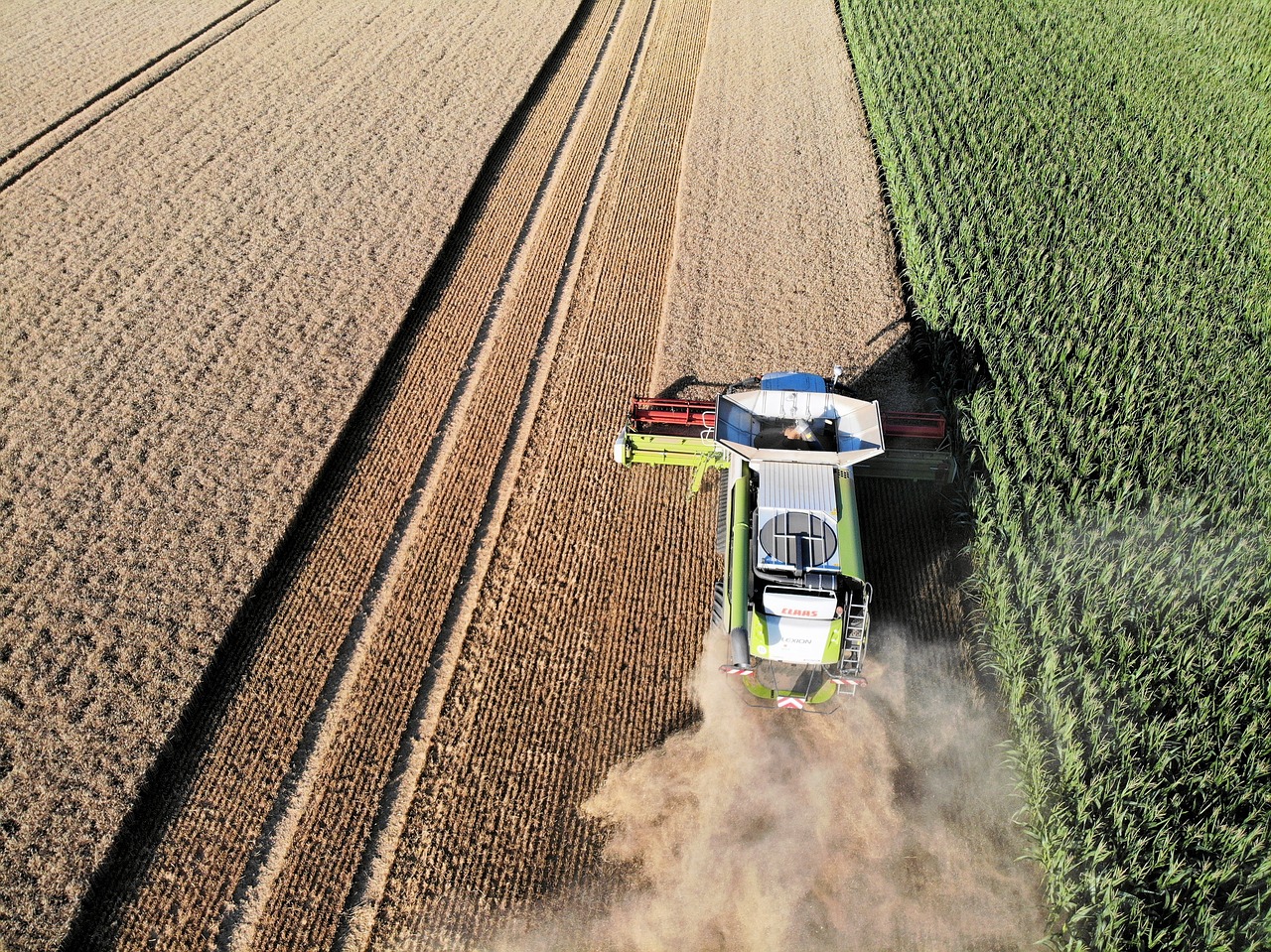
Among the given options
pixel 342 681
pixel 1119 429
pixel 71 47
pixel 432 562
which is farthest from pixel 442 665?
pixel 71 47

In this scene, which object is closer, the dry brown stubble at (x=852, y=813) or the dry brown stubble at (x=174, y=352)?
the dry brown stubble at (x=852, y=813)

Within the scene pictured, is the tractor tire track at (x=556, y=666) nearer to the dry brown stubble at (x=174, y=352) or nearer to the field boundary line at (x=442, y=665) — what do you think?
the field boundary line at (x=442, y=665)

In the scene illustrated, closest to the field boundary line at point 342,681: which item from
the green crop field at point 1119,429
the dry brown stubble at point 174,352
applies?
the dry brown stubble at point 174,352

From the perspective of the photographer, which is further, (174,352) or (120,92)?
(120,92)

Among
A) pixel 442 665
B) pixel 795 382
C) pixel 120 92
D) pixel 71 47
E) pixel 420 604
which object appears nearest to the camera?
pixel 442 665

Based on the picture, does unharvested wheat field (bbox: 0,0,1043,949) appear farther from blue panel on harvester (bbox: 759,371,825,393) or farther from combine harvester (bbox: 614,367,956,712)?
blue panel on harvester (bbox: 759,371,825,393)

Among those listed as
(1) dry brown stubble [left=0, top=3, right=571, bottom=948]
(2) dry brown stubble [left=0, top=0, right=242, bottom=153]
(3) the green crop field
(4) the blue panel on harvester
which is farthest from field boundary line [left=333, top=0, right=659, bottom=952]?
(2) dry brown stubble [left=0, top=0, right=242, bottom=153]

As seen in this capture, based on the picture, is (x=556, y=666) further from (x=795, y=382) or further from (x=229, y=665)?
(x=795, y=382)
